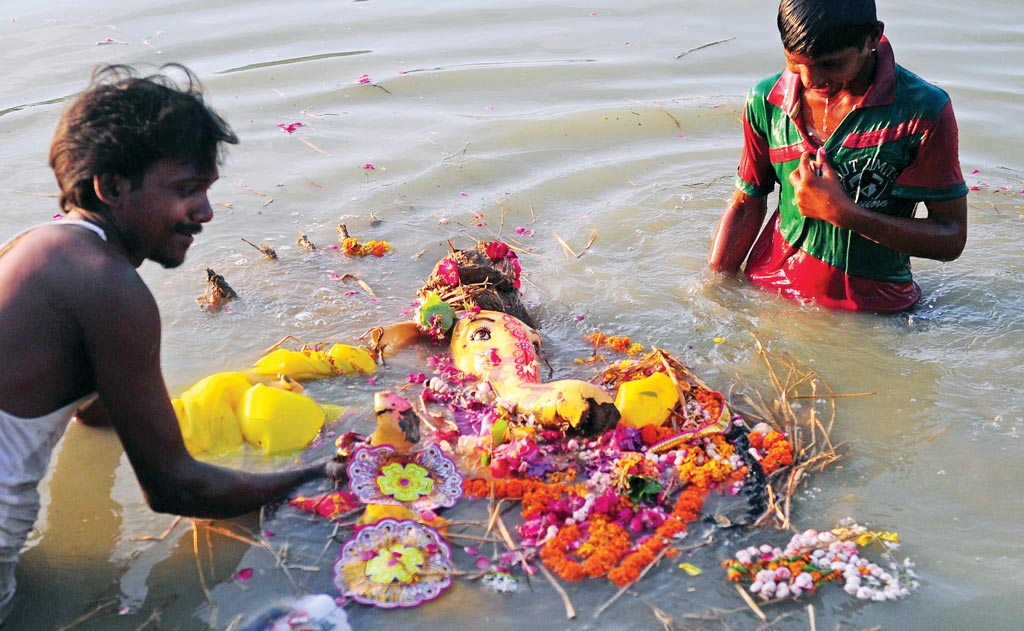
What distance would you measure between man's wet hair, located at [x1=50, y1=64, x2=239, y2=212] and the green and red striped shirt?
2.74m

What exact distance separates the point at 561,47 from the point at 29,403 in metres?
6.68

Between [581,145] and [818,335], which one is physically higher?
[581,145]

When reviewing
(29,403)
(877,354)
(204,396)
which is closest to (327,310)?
(204,396)

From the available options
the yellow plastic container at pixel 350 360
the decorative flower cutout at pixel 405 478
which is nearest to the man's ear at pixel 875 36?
the decorative flower cutout at pixel 405 478

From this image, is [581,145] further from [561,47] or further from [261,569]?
[261,569]

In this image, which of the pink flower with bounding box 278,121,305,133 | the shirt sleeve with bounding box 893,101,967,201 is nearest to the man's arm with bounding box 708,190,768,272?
the shirt sleeve with bounding box 893,101,967,201

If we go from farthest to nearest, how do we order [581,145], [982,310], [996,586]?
1. [581,145]
2. [982,310]
3. [996,586]

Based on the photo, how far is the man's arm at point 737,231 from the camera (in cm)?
491

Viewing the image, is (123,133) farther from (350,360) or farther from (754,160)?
(754,160)

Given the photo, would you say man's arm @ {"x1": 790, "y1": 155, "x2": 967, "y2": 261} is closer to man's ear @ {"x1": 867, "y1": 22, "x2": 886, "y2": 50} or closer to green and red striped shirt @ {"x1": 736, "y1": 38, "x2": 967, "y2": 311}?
green and red striped shirt @ {"x1": 736, "y1": 38, "x2": 967, "y2": 311}

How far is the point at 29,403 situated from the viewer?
2803 millimetres

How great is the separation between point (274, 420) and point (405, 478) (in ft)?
2.05

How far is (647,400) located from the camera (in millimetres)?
3824

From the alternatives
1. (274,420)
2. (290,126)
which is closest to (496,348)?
(274,420)
